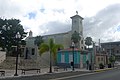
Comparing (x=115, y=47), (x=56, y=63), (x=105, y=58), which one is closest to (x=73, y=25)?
(x=105, y=58)

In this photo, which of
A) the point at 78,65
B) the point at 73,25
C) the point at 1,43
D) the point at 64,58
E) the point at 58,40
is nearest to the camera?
the point at 78,65

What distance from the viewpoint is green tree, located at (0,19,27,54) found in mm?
52250

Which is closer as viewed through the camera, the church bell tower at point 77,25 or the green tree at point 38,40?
the green tree at point 38,40

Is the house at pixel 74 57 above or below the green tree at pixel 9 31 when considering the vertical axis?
below

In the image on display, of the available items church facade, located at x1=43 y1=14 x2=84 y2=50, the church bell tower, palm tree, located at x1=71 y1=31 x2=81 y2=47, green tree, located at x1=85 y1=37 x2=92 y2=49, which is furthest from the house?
green tree, located at x1=85 y1=37 x2=92 y2=49

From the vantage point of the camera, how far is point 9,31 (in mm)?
53406

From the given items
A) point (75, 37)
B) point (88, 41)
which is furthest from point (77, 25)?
point (88, 41)

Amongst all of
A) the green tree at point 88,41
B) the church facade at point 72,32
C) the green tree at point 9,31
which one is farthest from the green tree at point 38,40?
the green tree at point 88,41

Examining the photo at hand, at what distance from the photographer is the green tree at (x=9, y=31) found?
52250mm

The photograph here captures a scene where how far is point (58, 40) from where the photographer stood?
229ft

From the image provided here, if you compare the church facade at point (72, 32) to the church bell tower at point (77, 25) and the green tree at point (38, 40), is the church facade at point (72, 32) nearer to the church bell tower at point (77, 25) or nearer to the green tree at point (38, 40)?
the church bell tower at point (77, 25)

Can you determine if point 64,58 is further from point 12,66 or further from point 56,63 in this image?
point 12,66

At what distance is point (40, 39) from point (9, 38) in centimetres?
1919

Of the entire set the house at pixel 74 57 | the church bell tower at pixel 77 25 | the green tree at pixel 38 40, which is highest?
the church bell tower at pixel 77 25
